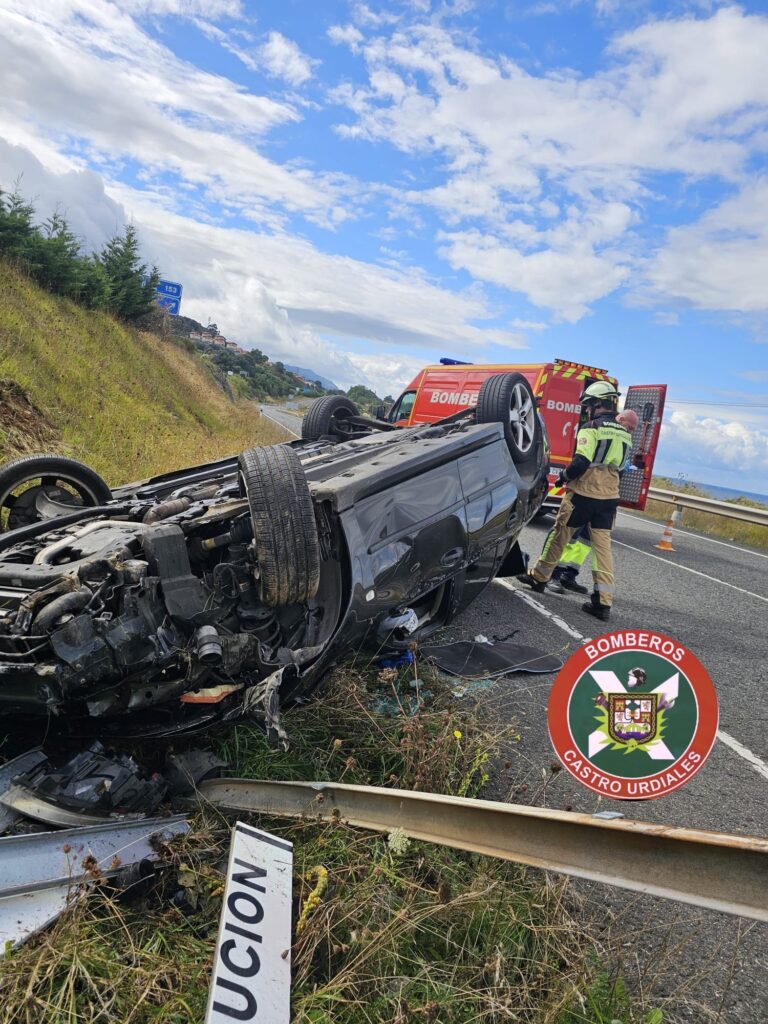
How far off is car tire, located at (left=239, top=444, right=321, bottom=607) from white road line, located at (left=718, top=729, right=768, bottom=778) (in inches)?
102

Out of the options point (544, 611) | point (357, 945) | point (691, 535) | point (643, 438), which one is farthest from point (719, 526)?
point (357, 945)

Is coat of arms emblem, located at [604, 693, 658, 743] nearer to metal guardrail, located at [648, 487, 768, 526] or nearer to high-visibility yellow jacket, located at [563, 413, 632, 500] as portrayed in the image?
high-visibility yellow jacket, located at [563, 413, 632, 500]

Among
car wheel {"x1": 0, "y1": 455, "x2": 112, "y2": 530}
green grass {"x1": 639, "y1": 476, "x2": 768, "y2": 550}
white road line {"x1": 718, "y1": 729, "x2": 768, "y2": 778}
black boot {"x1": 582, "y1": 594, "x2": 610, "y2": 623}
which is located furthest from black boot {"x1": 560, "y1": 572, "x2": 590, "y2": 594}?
green grass {"x1": 639, "y1": 476, "x2": 768, "y2": 550}

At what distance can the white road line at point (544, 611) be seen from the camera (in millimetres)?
5191

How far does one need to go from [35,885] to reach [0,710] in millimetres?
573

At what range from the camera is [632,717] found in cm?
194

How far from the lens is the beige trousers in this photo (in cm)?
581

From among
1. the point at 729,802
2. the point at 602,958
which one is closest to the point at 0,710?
the point at 602,958

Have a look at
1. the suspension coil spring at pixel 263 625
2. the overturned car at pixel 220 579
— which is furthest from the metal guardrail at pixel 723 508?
the suspension coil spring at pixel 263 625

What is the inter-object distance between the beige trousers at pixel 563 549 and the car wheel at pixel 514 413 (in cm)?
127

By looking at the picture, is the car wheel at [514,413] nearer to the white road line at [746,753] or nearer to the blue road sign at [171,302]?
the white road line at [746,753]

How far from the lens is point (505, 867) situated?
7.57 feet

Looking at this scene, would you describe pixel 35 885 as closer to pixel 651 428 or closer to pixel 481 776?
pixel 481 776

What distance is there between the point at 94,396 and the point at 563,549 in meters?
8.59
